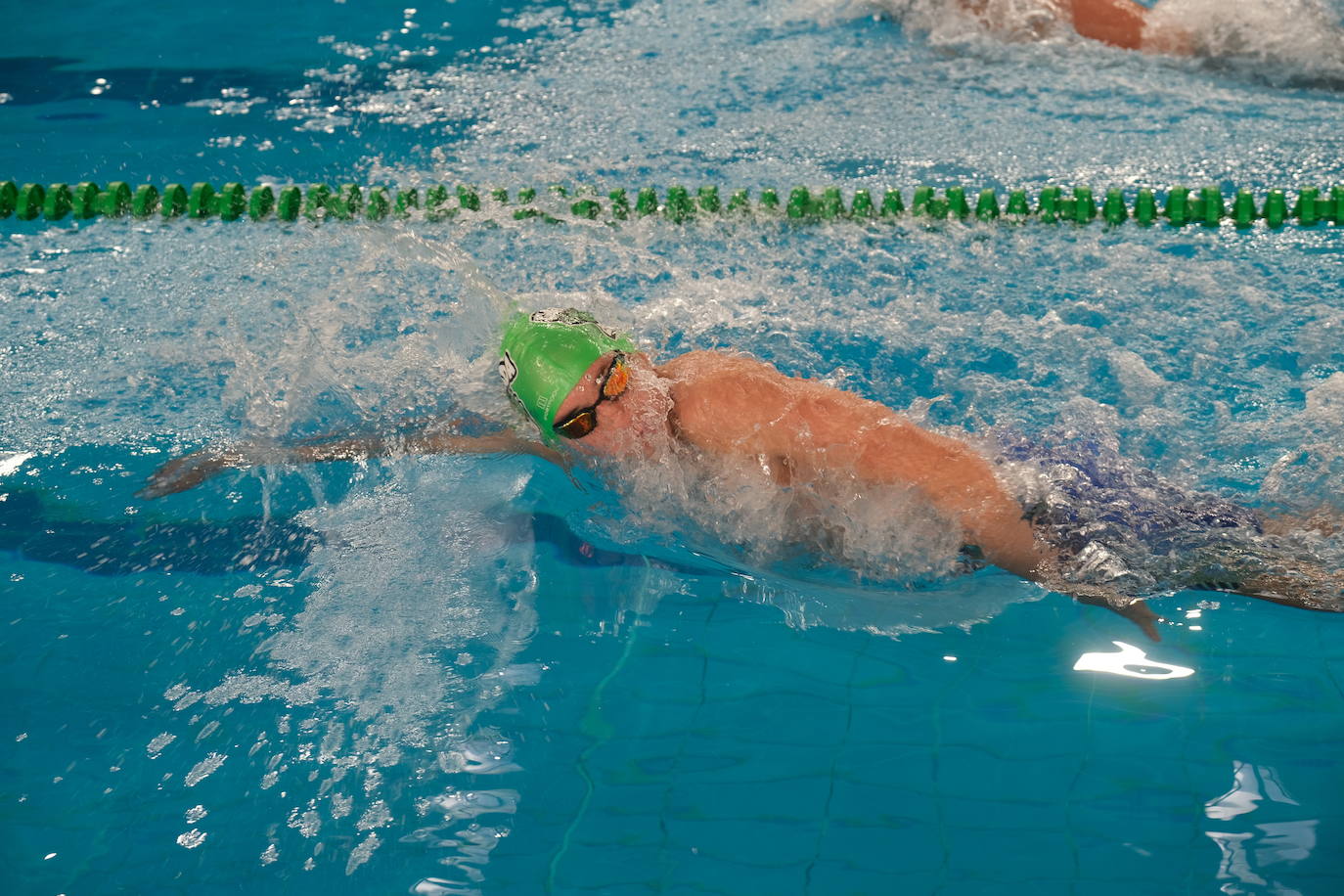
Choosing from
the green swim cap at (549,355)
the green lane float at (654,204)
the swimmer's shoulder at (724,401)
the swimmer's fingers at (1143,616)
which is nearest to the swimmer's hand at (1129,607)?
the swimmer's fingers at (1143,616)

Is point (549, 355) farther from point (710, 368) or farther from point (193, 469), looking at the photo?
point (193, 469)

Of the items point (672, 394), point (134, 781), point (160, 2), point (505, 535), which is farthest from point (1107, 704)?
point (160, 2)

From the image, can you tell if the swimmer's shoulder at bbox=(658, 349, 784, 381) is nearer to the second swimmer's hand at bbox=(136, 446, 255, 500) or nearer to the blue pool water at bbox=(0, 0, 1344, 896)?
the blue pool water at bbox=(0, 0, 1344, 896)

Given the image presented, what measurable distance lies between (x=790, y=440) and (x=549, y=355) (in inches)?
23.0

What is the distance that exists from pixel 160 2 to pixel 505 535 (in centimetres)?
412

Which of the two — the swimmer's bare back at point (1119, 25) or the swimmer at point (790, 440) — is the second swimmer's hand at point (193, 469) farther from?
the swimmer's bare back at point (1119, 25)

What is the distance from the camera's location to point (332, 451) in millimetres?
2875

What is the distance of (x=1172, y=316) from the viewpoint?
3.16 metres

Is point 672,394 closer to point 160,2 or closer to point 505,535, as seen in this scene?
point 505,535

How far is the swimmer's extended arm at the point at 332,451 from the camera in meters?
2.79

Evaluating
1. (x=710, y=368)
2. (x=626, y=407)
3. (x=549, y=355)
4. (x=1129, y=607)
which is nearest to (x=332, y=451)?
(x=549, y=355)

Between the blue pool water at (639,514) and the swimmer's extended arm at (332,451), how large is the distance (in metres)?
0.04

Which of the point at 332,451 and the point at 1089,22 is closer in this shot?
the point at 332,451

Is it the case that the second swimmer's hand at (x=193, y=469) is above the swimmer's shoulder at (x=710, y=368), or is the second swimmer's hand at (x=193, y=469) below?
below
